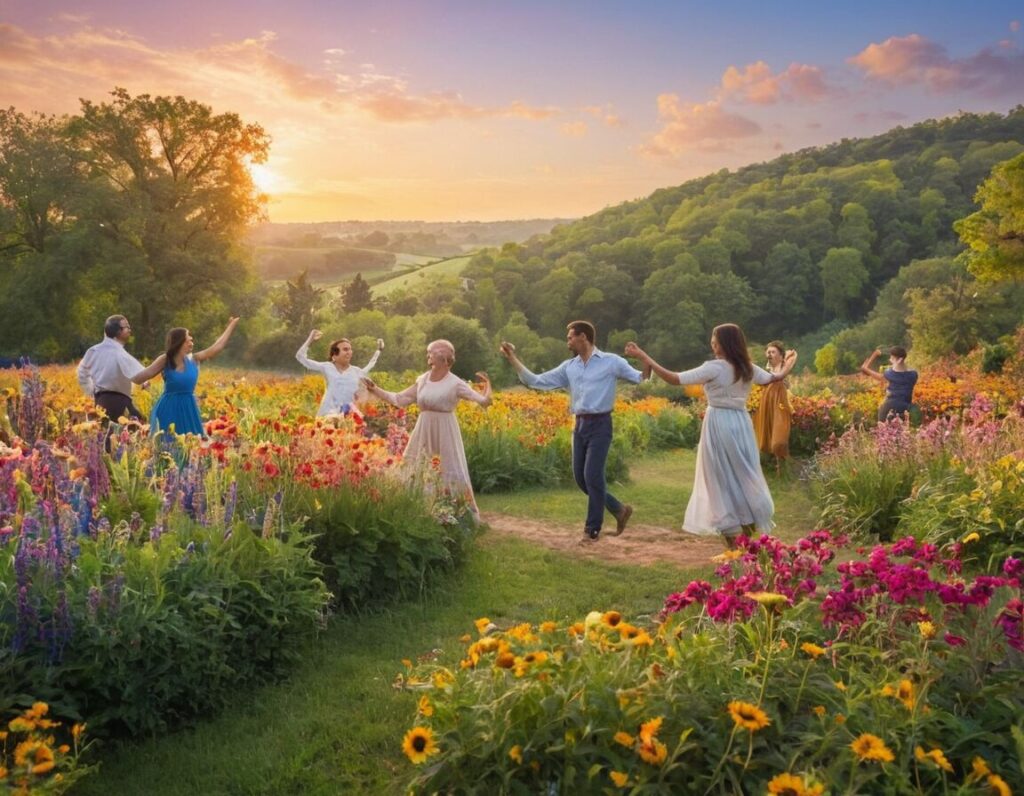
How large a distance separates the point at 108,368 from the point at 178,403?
51.1 inches

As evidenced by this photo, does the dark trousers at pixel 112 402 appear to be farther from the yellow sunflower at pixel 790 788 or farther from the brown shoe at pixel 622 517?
the yellow sunflower at pixel 790 788

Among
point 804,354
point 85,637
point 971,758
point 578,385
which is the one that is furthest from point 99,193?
point 804,354

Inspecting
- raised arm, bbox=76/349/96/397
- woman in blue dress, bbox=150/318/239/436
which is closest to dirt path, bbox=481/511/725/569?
woman in blue dress, bbox=150/318/239/436

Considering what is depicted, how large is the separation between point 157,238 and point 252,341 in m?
10.4

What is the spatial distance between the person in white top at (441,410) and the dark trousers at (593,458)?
969 millimetres

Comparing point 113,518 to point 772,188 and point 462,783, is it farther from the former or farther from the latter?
point 772,188

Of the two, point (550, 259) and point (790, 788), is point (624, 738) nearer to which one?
point (790, 788)

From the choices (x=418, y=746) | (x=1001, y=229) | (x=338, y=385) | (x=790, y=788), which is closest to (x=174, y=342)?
(x=338, y=385)

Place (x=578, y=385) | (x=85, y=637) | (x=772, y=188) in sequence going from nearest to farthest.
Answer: (x=85, y=637) → (x=578, y=385) → (x=772, y=188)

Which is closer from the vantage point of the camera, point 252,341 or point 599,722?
point 599,722

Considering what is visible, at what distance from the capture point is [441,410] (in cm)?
757

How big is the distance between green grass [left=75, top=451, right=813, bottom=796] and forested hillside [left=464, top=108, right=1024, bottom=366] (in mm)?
51250

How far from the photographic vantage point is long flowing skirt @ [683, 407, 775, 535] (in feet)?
22.6

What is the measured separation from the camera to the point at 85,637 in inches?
137
